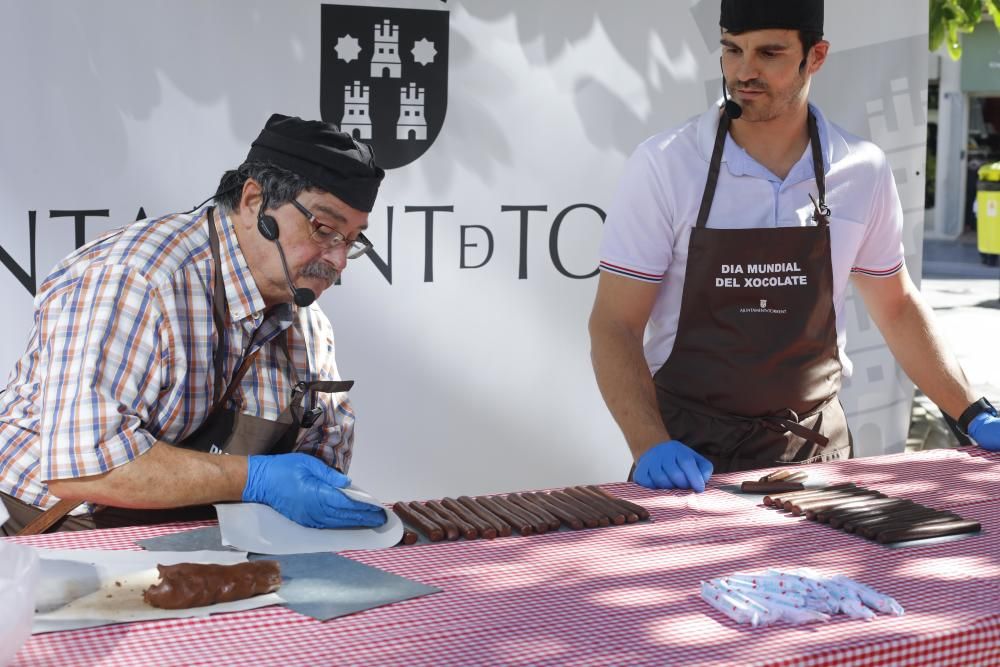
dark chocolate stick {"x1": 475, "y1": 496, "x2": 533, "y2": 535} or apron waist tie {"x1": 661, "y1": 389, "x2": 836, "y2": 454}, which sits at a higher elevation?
apron waist tie {"x1": 661, "y1": 389, "x2": 836, "y2": 454}

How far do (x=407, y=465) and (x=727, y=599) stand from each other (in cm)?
266

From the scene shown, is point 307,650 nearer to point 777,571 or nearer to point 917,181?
point 777,571

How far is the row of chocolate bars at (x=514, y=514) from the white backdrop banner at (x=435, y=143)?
1.92m

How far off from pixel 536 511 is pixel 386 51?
2.31 metres

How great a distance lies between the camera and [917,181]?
16.8ft

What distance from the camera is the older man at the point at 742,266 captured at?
311 cm

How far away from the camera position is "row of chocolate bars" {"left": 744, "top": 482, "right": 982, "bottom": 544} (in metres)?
2.35

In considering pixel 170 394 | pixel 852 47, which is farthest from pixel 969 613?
pixel 852 47

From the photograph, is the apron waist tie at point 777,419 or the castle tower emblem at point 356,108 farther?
the castle tower emblem at point 356,108

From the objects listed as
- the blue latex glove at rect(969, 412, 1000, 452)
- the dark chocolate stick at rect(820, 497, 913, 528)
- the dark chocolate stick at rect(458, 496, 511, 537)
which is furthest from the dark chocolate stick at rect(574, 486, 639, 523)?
the blue latex glove at rect(969, 412, 1000, 452)

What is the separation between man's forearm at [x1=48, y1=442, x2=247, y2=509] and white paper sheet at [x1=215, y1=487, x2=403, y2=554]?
0.05 m

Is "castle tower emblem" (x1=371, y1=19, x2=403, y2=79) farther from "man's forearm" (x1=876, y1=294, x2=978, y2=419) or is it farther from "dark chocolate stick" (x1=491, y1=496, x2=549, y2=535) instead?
"dark chocolate stick" (x1=491, y1=496, x2=549, y2=535)

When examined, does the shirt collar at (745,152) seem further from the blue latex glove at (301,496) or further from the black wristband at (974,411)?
the blue latex glove at (301,496)

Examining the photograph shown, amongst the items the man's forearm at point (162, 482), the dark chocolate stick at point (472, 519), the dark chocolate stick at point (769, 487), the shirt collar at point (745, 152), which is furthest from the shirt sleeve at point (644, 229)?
the man's forearm at point (162, 482)
